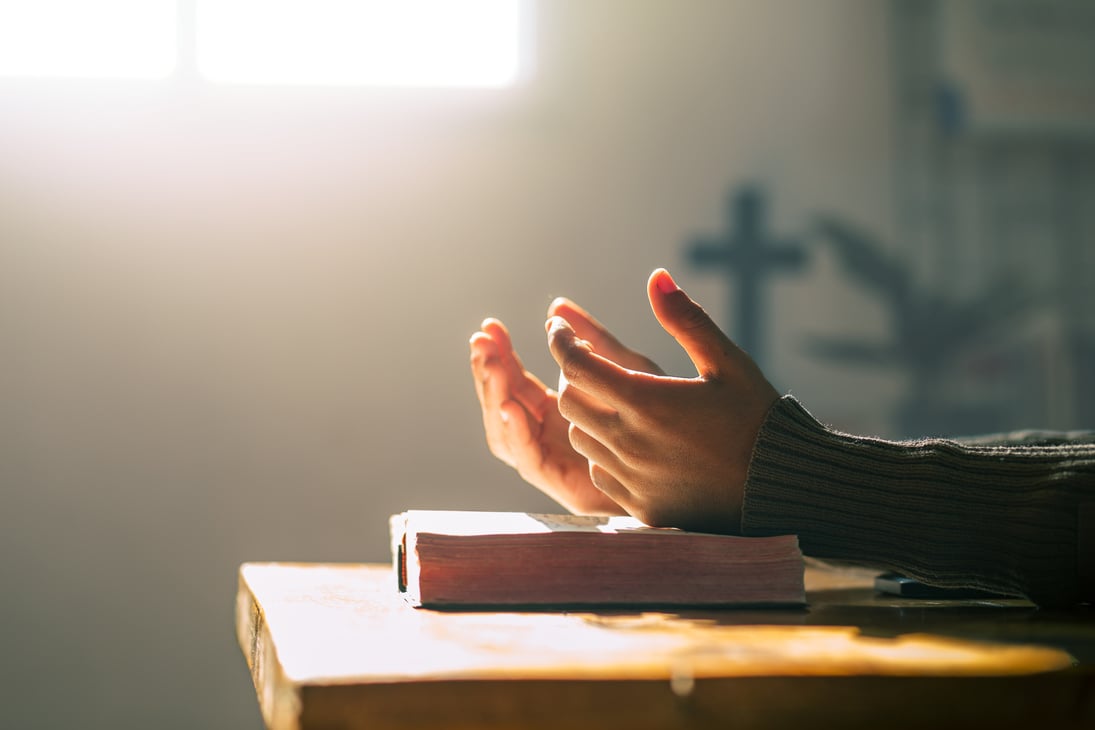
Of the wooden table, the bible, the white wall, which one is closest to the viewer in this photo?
the wooden table

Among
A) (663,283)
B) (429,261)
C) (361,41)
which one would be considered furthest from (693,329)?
(361,41)

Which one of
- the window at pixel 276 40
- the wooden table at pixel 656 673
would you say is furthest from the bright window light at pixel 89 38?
the wooden table at pixel 656 673

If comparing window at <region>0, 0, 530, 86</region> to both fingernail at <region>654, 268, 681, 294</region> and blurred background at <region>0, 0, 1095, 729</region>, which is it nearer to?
blurred background at <region>0, 0, 1095, 729</region>

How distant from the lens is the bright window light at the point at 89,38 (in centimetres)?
211

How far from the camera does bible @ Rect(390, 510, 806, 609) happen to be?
57 centimetres

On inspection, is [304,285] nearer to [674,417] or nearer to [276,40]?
[276,40]

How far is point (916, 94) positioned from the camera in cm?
239

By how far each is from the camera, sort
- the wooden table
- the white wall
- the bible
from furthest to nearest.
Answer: the white wall, the bible, the wooden table

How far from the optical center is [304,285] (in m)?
2.14

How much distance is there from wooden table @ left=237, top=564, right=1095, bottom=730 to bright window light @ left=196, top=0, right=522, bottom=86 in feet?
6.07

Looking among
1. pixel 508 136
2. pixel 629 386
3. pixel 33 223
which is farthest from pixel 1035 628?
pixel 33 223

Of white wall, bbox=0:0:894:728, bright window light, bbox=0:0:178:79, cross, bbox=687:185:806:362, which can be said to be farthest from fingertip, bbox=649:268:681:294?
bright window light, bbox=0:0:178:79

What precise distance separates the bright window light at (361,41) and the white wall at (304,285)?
6 centimetres

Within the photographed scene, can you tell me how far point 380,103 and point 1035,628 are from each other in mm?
1877
